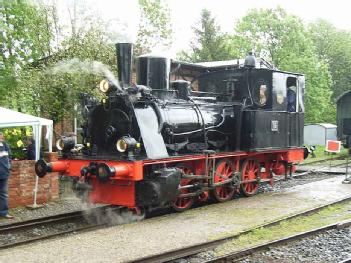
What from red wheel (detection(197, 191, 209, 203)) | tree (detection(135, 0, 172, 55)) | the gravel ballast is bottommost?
the gravel ballast

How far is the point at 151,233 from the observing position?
7.22 metres

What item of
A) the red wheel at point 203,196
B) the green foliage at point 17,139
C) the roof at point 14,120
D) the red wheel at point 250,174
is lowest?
the red wheel at point 203,196

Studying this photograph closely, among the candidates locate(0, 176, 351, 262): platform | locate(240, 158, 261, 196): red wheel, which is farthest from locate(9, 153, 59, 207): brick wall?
locate(240, 158, 261, 196): red wheel

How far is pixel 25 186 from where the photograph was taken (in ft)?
33.8

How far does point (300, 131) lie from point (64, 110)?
6.77 meters

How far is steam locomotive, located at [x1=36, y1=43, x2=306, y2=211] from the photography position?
26.5ft

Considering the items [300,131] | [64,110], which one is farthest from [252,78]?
[64,110]

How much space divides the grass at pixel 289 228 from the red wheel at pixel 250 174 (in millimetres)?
2093

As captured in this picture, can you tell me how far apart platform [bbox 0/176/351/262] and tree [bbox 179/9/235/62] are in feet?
87.9

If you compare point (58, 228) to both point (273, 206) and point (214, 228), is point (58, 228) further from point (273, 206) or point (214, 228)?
point (273, 206)

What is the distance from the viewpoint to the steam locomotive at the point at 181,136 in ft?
26.5

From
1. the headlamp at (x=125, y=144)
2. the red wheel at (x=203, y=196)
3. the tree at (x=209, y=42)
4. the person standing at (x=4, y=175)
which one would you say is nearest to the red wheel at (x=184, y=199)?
the red wheel at (x=203, y=196)

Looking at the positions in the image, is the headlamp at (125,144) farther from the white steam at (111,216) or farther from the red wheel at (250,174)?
Answer: the red wheel at (250,174)

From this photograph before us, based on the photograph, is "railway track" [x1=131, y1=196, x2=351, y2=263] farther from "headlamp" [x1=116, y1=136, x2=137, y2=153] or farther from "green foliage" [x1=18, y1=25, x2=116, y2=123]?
"green foliage" [x1=18, y1=25, x2=116, y2=123]
